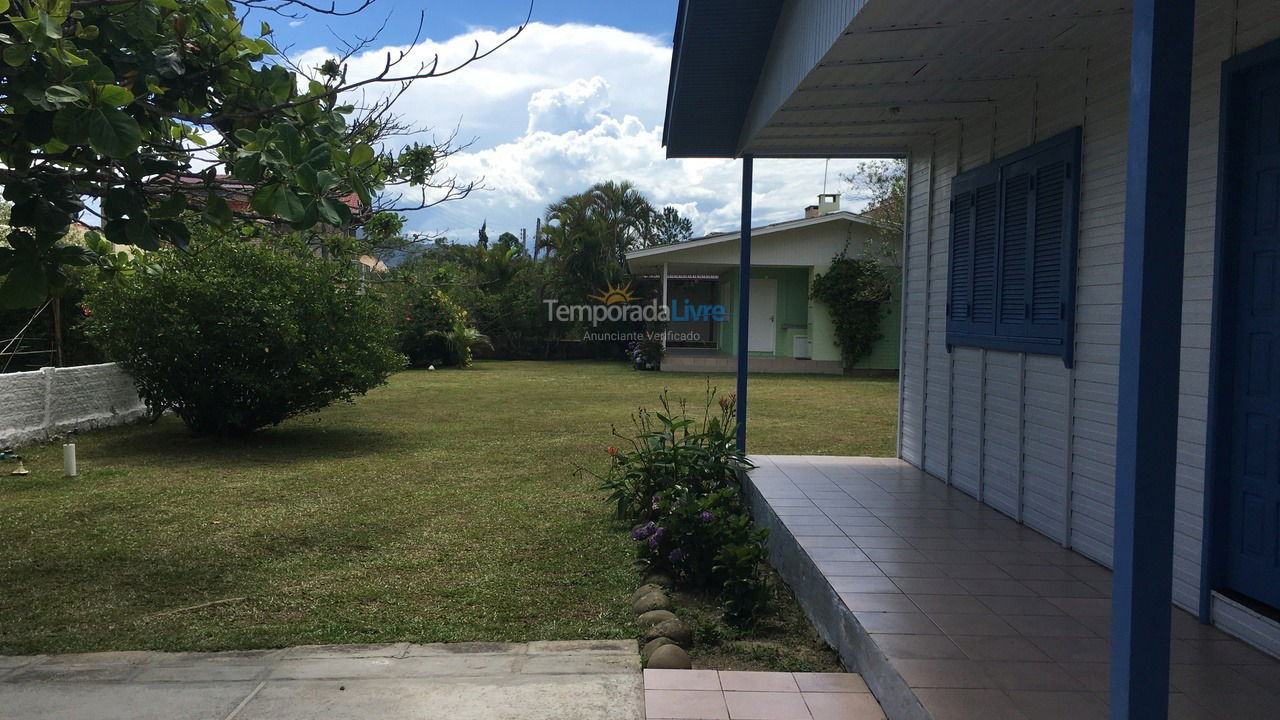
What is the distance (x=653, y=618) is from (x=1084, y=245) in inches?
119

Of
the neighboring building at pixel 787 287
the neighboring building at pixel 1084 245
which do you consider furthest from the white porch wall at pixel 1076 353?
the neighboring building at pixel 787 287

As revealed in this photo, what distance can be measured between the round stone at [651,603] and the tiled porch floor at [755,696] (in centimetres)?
86

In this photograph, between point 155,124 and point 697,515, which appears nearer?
point 155,124

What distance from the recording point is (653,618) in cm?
415

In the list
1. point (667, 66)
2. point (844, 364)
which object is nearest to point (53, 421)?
point (667, 66)

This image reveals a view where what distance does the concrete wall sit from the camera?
899 centimetres

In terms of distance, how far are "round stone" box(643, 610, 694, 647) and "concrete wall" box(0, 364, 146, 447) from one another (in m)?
8.19

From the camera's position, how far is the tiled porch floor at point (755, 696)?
10.1ft

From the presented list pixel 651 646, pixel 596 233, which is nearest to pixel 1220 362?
pixel 651 646

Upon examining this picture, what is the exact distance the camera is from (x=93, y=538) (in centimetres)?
582

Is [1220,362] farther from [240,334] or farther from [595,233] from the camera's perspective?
[595,233]

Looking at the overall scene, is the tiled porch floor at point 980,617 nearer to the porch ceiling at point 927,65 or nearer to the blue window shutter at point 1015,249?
the blue window shutter at point 1015,249

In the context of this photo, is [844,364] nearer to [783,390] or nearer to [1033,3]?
[783,390]

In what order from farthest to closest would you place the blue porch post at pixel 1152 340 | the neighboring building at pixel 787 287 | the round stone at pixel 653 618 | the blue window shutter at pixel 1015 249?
the neighboring building at pixel 787 287 < the blue window shutter at pixel 1015 249 < the round stone at pixel 653 618 < the blue porch post at pixel 1152 340
